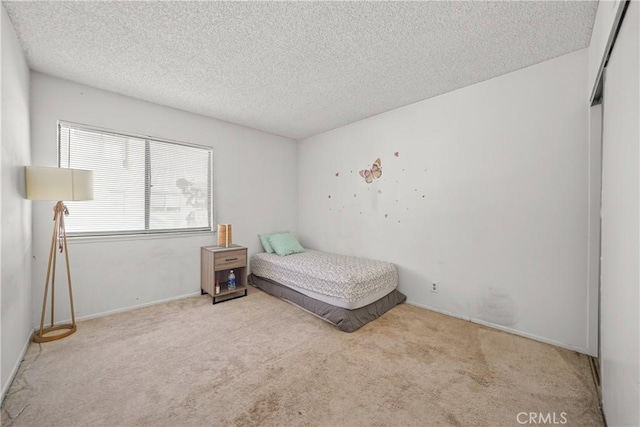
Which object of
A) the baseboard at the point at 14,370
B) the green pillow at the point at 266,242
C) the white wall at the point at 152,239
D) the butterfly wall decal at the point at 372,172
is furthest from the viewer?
the green pillow at the point at 266,242

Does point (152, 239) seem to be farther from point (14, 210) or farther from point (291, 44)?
point (291, 44)

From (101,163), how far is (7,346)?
75.5 inches

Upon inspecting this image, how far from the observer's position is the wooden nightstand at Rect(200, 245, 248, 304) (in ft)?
10.8

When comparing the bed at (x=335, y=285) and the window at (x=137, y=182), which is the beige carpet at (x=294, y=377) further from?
the window at (x=137, y=182)

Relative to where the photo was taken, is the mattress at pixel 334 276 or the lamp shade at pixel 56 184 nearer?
the lamp shade at pixel 56 184

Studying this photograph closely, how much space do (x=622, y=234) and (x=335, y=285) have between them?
6.81 feet

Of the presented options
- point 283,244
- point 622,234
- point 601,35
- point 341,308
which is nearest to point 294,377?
point 341,308

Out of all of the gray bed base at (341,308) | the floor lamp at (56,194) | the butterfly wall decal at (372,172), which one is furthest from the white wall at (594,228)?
the floor lamp at (56,194)

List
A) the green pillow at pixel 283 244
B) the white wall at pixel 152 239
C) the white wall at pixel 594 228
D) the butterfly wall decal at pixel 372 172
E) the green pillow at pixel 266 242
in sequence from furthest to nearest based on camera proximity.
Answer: the green pillow at pixel 266 242
the green pillow at pixel 283 244
the butterfly wall decal at pixel 372 172
the white wall at pixel 152 239
the white wall at pixel 594 228

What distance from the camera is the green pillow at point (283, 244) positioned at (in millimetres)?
3955

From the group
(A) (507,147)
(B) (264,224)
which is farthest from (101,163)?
(A) (507,147)

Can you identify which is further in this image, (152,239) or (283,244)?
(283,244)

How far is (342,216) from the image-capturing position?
4.06m

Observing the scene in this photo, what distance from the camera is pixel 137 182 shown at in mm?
3172
